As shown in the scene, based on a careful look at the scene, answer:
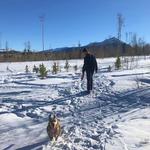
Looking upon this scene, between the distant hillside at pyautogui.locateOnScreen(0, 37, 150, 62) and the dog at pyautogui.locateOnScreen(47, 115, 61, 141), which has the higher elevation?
the distant hillside at pyautogui.locateOnScreen(0, 37, 150, 62)

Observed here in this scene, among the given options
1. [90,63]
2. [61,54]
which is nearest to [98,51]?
[61,54]

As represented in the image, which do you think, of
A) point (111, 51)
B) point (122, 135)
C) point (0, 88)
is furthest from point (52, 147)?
point (111, 51)

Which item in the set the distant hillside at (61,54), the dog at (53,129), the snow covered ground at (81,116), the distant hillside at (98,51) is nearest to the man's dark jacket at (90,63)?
Answer: the snow covered ground at (81,116)

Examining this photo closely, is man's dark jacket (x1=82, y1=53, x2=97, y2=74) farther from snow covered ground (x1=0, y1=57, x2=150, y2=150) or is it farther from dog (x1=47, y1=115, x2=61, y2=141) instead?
dog (x1=47, y1=115, x2=61, y2=141)

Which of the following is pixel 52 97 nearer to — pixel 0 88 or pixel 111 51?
pixel 0 88

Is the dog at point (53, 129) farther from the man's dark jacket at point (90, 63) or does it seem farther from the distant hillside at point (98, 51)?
the distant hillside at point (98, 51)

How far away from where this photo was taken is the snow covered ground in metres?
7.41

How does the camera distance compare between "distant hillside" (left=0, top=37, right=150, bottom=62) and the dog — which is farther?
"distant hillside" (left=0, top=37, right=150, bottom=62)

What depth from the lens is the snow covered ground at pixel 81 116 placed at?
7.41 m

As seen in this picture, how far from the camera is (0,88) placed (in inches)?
646

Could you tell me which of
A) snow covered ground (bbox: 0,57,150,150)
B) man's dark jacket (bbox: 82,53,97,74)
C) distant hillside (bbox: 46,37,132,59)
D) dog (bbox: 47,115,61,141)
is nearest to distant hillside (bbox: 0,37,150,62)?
distant hillside (bbox: 46,37,132,59)

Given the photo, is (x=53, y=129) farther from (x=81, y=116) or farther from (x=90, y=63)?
(x=90, y=63)

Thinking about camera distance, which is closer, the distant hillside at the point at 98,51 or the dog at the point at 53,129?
the dog at the point at 53,129

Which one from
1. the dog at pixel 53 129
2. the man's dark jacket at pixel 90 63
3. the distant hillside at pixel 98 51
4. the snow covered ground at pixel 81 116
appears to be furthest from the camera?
the distant hillside at pixel 98 51
